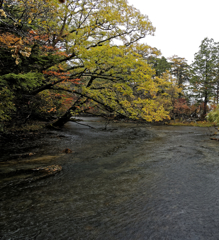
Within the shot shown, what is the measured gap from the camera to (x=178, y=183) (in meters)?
5.19

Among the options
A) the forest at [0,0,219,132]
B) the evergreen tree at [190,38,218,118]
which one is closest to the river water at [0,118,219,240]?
the forest at [0,0,219,132]

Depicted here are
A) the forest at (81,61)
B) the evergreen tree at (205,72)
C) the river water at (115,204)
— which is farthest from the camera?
the evergreen tree at (205,72)

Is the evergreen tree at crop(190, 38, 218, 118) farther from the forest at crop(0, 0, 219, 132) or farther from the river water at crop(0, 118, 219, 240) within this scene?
the river water at crop(0, 118, 219, 240)

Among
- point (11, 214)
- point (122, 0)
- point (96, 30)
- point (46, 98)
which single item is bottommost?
point (11, 214)

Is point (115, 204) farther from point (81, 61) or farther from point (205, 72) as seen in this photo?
point (205, 72)

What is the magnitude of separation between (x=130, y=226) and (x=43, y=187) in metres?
2.60

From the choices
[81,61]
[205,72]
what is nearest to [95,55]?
[81,61]

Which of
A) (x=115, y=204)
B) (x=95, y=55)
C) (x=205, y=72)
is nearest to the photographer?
(x=115, y=204)

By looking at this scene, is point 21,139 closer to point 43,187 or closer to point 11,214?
point 43,187

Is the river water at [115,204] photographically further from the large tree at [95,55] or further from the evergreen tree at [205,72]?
the evergreen tree at [205,72]

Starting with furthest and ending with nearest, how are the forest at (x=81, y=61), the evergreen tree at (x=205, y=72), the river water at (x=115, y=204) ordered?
the evergreen tree at (x=205, y=72) < the forest at (x=81, y=61) < the river water at (x=115, y=204)

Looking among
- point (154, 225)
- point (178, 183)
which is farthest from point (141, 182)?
point (154, 225)

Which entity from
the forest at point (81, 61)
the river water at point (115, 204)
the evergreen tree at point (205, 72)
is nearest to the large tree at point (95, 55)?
the forest at point (81, 61)

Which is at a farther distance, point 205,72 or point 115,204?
point 205,72
